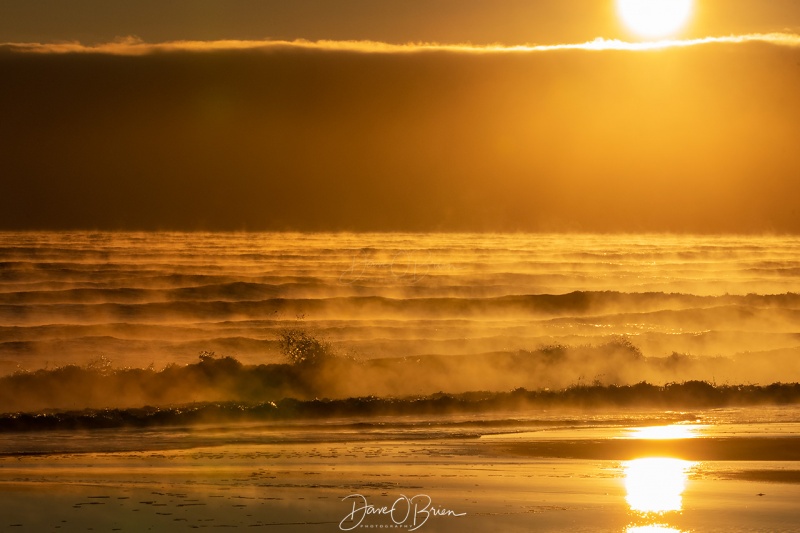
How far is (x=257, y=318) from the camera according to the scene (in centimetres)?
4153

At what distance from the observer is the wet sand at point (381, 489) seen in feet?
34.1

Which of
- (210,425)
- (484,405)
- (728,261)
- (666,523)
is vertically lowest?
(666,523)

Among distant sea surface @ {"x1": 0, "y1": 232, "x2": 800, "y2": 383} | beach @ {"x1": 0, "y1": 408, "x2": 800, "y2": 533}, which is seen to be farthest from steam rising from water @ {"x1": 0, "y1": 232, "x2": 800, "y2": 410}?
beach @ {"x1": 0, "y1": 408, "x2": 800, "y2": 533}

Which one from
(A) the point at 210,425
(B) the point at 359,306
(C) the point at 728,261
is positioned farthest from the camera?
(C) the point at 728,261

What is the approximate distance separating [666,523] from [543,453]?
4307 mm

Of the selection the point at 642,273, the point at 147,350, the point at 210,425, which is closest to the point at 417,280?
the point at 642,273

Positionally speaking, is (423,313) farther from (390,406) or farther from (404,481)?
(404,481)

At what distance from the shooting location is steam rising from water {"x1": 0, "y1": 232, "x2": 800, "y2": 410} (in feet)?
91.0

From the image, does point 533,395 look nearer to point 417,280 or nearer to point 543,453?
point 543,453

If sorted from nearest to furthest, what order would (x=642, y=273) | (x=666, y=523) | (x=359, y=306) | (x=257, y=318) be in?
1. (x=666, y=523)
2. (x=257, y=318)
3. (x=359, y=306)
4. (x=642, y=273)

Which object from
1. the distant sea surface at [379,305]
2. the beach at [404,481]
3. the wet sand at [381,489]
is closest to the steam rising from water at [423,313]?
the distant sea surface at [379,305]

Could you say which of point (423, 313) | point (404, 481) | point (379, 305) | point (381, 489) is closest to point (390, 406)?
point (404, 481)

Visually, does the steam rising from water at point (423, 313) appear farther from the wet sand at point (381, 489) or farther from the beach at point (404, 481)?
the wet sand at point (381, 489)

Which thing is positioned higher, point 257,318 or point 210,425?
point 257,318
